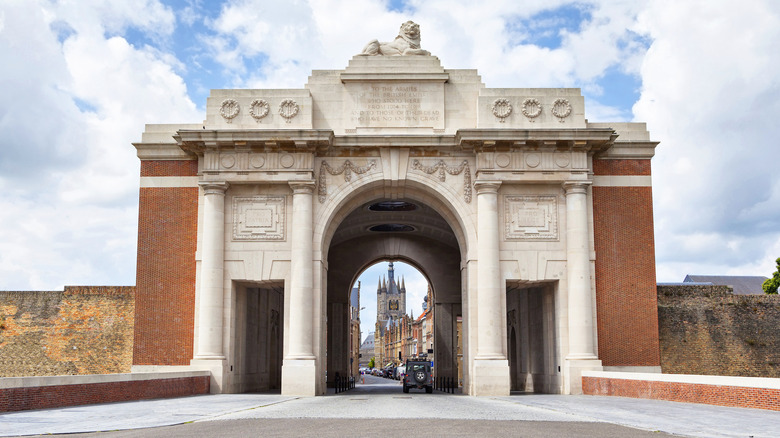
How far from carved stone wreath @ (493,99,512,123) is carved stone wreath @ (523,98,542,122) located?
0.69 meters

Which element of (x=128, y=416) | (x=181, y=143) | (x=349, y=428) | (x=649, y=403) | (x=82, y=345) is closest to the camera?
(x=349, y=428)

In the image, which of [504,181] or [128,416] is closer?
[128,416]

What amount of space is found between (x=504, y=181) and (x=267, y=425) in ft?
65.8

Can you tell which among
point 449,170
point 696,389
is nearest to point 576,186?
point 449,170

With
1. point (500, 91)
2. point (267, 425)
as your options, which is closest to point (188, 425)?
point (267, 425)

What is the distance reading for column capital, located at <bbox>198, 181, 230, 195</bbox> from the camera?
33.6 metres

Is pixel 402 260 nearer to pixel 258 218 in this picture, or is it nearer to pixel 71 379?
pixel 258 218

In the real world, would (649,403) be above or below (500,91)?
below

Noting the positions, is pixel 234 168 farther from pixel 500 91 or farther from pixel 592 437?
pixel 592 437

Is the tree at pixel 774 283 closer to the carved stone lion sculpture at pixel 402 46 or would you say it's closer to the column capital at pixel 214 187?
the carved stone lion sculpture at pixel 402 46

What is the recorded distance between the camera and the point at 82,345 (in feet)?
120

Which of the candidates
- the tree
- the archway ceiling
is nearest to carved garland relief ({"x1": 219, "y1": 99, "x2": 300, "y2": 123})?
the archway ceiling

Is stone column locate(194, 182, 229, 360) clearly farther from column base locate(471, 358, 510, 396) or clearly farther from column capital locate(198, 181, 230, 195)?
column base locate(471, 358, 510, 396)

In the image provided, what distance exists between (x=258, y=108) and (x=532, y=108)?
1191cm
